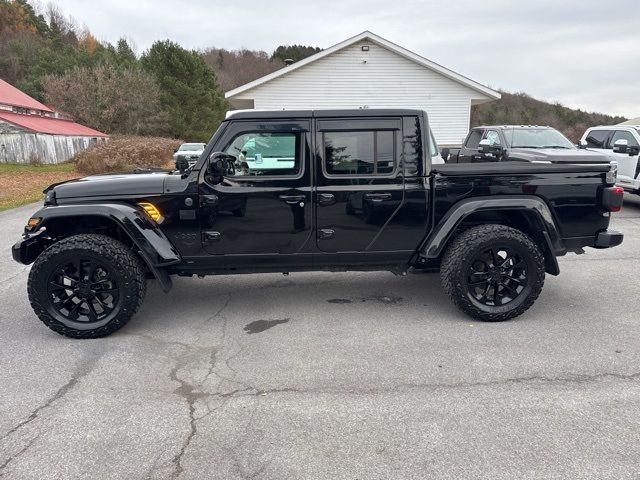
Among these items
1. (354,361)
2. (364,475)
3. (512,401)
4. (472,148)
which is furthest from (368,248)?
(472,148)

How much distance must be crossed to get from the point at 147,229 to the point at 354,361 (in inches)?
82.3

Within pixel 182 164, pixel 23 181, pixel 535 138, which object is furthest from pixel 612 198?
pixel 23 181

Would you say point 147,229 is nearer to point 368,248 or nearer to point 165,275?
point 165,275

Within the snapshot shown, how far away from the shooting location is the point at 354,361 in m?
3.40

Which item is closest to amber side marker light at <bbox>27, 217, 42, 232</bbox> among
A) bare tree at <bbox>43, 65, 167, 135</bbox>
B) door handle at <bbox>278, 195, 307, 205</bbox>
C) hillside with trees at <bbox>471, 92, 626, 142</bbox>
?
door handle at <bbox>278, 195, 307, 205</bbox>

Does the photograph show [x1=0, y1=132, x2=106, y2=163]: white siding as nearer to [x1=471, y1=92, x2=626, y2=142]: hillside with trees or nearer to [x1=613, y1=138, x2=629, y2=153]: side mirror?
[x1=613, y1=138, x2=629, y2=153]: side mirror

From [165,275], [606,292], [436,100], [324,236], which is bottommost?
[606,292]

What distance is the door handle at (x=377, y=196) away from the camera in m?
3.94

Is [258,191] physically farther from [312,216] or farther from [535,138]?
[535,138]

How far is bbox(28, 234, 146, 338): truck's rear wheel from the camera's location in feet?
12.1

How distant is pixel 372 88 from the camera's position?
1777cm

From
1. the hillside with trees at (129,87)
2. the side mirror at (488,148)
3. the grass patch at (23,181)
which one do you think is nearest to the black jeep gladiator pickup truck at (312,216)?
the side mirror at (488,148)

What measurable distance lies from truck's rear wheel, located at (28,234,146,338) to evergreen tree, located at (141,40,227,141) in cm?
4005

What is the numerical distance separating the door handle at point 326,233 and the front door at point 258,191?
0.10m
